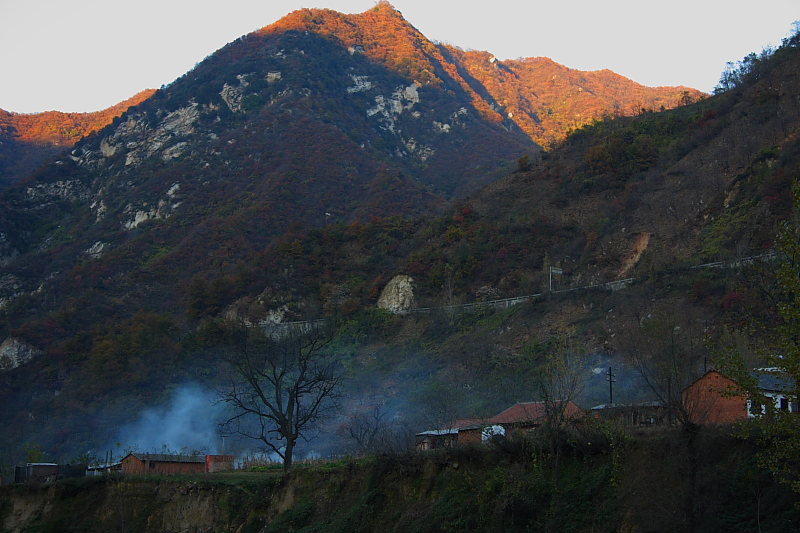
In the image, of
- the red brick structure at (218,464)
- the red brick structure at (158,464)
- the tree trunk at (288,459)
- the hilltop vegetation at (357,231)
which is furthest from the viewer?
the hilltop vegetation at (357,231)

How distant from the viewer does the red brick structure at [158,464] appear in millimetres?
34062

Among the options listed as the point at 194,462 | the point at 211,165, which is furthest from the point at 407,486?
the point at 211,165

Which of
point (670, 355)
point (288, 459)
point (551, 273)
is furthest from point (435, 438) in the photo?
point (551, 273)

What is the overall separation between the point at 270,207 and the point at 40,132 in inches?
3849

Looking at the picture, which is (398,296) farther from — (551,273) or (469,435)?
(469,435)

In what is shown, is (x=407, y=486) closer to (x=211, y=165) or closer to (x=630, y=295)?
(x=630, y=295)

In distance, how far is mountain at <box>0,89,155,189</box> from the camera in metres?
153

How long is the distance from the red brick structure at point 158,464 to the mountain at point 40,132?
124039 mm

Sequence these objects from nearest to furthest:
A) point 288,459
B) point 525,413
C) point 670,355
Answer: point 670,355
point 525,413
point 288,459

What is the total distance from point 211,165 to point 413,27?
265ft

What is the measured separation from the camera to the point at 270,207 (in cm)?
9525

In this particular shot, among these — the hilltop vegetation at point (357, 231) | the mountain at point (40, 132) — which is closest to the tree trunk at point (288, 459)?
the hilltop vegetation at point (357, 231)

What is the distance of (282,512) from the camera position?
26688 millimetres

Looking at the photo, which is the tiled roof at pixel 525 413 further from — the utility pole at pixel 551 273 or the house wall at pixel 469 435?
the utility pole at pixel 551 273
